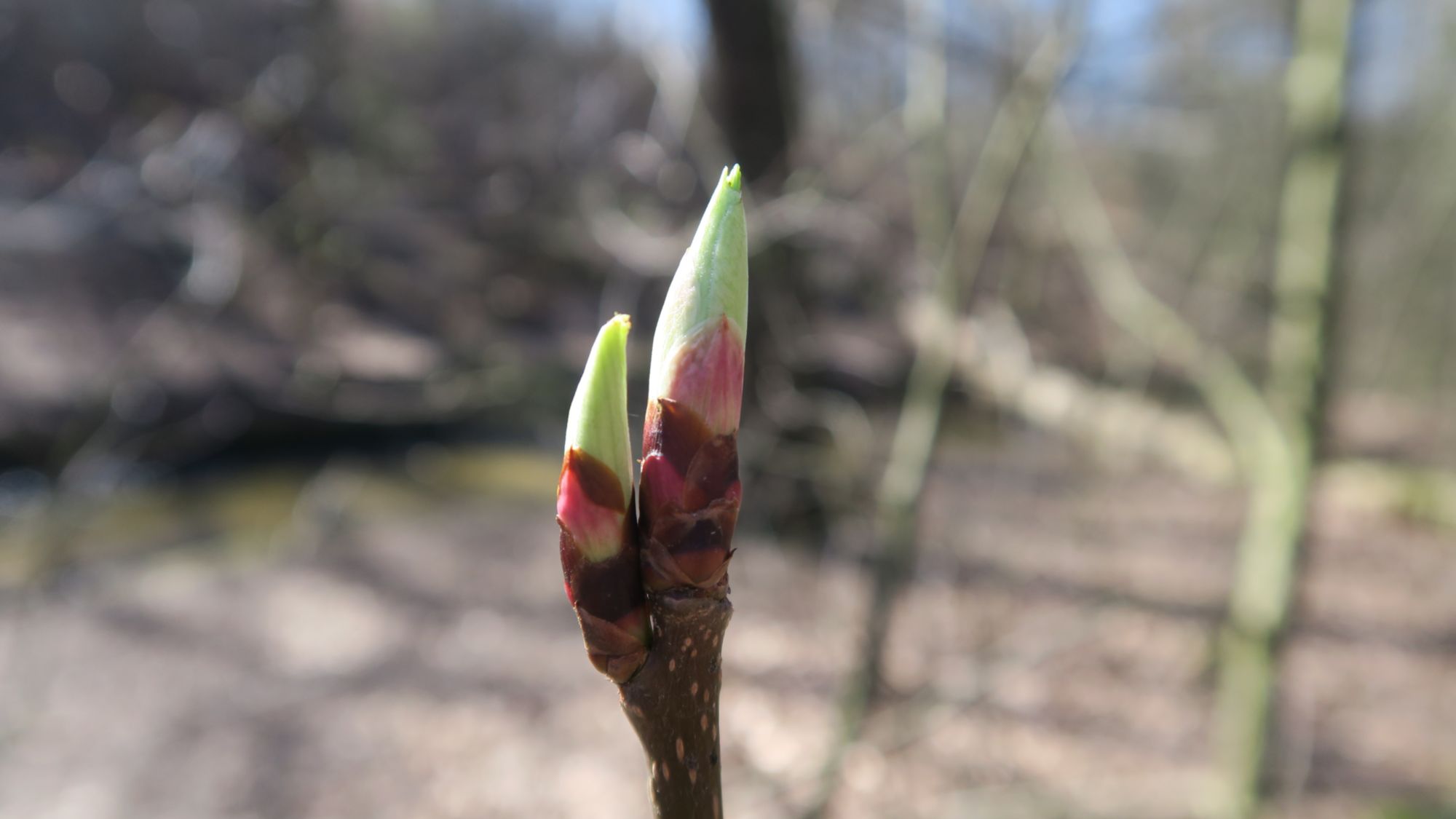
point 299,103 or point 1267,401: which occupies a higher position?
point 299,103

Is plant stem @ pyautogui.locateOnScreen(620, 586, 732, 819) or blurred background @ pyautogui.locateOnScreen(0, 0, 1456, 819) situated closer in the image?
plant stem @ pyautogui.locateOnScreen(620, 586, 732, 819)

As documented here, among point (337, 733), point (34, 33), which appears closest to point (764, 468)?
point (337, 733)

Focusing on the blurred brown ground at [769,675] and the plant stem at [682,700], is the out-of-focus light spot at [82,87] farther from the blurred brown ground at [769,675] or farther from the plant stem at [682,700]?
the plant stem at [682,700]

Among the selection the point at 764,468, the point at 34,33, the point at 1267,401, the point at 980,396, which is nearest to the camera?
the point at 1267,401

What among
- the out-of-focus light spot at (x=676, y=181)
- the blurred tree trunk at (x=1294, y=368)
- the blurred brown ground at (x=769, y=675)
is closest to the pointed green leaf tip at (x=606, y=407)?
the blurred brown ground at (x=769, y=675)

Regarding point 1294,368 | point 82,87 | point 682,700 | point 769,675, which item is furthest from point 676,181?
point 82,87

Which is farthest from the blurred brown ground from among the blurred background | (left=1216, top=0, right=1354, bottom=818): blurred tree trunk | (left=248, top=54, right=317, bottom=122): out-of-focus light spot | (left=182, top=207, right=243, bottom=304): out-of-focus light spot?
(left=248, top=54, right=317, bottom=122): out-of-focus light spot

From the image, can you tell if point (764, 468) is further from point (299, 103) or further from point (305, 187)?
point (299, 103)

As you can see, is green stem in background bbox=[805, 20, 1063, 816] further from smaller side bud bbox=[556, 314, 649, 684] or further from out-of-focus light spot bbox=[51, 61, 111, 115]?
out-of-focus light spot bbox=[51, 61, 111, 115]
